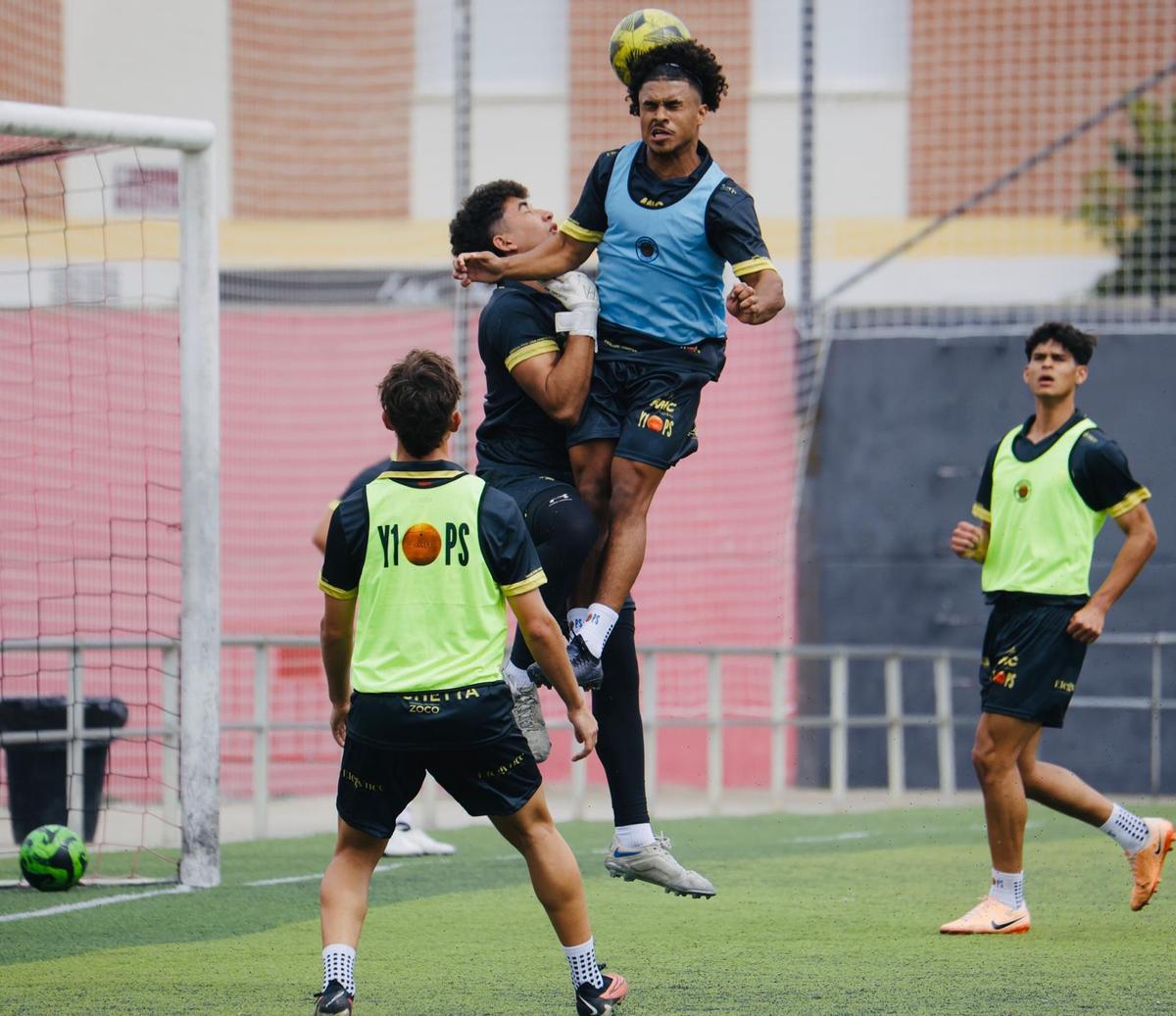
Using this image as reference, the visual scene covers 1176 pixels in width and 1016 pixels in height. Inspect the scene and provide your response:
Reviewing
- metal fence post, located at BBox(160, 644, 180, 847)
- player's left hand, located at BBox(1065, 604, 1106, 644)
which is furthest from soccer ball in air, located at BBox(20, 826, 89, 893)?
player's left hand, located at BBox(1065, 604, 1106, 644)

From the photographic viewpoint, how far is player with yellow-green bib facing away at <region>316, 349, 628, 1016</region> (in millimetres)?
5590

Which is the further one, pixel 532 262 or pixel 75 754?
pixel 75 754

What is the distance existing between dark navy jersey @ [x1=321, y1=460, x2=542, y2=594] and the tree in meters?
12.7

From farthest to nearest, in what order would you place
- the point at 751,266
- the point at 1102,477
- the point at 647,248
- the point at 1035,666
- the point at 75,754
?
the point at 75,754
the point at 1102,477
the point at 1035,666
the point at 647,248
the point at 751,266

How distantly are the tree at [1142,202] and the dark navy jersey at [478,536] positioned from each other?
1273 centimetres

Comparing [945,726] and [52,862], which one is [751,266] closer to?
[52,862]

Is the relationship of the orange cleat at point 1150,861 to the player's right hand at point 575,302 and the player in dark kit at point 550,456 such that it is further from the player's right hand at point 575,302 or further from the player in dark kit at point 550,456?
the player's right hand at point 575,302

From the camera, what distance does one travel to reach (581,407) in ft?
21.8

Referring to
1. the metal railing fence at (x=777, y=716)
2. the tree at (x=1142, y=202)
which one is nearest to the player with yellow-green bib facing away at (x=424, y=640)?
the metal railing fence at (x=777, y=716)

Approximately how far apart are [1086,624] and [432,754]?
3371 millimetres

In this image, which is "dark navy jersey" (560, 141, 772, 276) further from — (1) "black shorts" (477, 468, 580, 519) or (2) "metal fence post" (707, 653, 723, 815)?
(2) "metal fence post" (707, 653, 723, 815)

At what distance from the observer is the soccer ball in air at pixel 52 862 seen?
29.9ft

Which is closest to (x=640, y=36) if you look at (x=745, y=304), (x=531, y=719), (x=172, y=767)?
(x=745, y=304)

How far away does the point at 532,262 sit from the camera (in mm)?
6664
